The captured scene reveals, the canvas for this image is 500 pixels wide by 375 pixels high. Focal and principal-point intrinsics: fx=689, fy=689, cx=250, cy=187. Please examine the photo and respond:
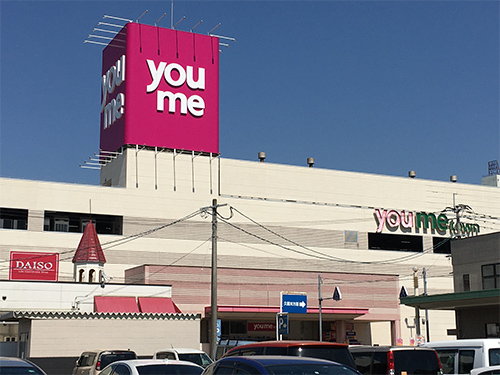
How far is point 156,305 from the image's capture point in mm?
45219

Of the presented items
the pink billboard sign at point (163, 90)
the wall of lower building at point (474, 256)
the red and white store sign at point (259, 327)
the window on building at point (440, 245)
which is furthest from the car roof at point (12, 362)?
the window on building at point (440, 245)

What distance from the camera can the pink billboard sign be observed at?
62.7 metres

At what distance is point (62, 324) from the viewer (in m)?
35.9

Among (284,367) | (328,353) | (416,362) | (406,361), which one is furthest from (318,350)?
(284,367)

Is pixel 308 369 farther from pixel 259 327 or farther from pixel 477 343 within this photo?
pixel 259 327

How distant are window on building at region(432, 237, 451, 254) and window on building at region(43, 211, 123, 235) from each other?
34157 millimetres

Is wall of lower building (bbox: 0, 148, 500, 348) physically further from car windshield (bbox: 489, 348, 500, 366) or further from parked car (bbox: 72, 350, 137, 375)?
car windshield (bbox: 489, 348, 500, 366)

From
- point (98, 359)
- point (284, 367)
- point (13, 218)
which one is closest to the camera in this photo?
point (284, 367)

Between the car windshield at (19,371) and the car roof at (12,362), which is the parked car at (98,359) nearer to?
the car roof at (12,362)

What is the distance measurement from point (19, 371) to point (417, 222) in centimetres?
6661

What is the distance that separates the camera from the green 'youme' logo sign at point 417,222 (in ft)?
236

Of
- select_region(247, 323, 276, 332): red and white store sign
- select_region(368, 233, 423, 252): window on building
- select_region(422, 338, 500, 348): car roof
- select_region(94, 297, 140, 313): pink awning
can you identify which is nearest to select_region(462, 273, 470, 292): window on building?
select_region(422, 338, 500, 348): car roof

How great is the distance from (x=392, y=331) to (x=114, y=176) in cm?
2855

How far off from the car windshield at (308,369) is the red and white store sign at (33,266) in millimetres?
48485
